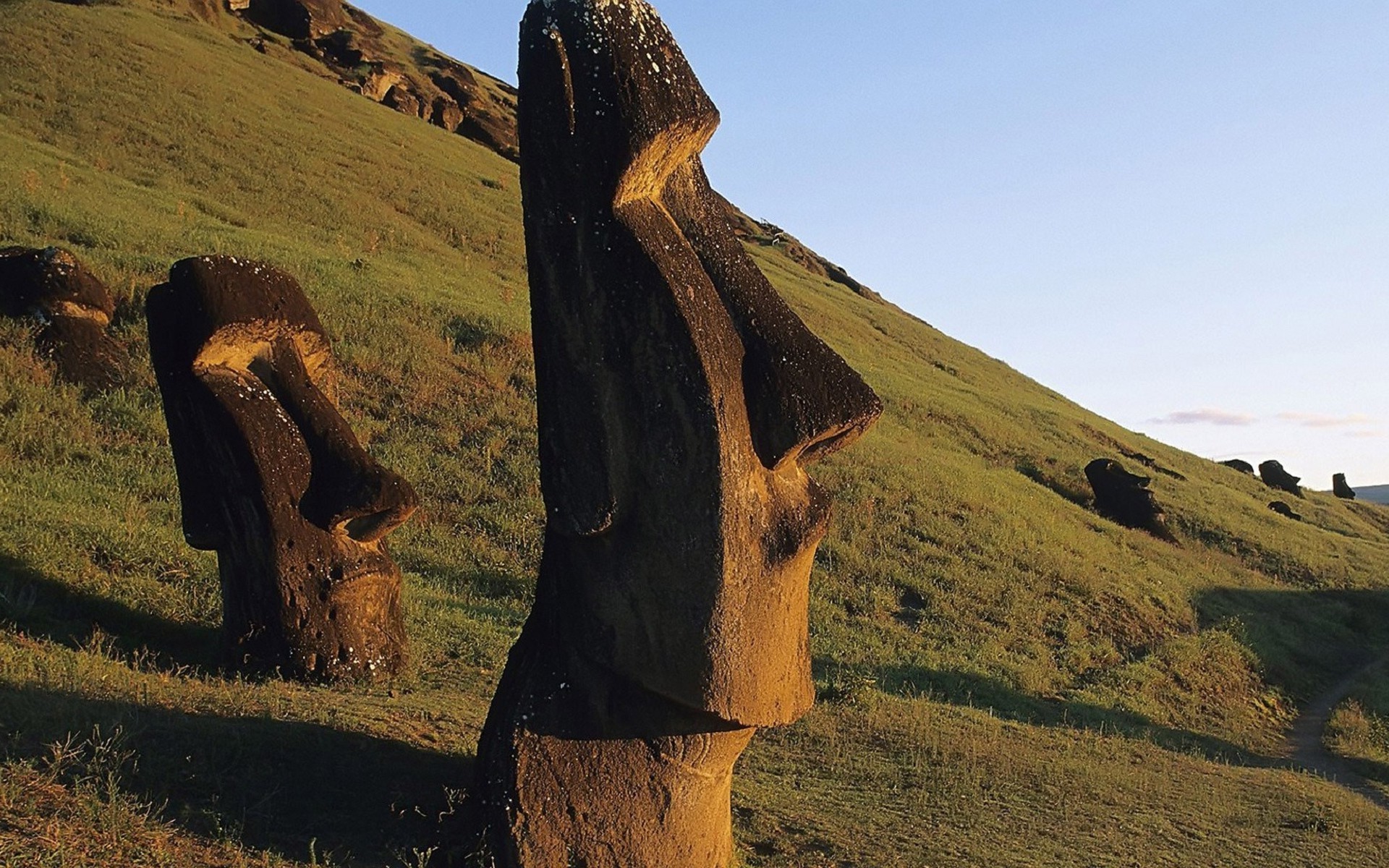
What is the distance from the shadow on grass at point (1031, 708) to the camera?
1295 cm

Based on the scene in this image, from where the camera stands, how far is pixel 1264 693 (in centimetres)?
1805

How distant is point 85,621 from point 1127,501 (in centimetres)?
2474

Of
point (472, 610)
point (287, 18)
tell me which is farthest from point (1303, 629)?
point (287, 18)

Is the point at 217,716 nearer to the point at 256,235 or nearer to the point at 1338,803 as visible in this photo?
the point at 1338,803

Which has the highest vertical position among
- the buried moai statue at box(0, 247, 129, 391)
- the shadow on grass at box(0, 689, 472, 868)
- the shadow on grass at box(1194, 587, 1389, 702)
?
the shadow on grass at box(1194, 587, 1389, 702)

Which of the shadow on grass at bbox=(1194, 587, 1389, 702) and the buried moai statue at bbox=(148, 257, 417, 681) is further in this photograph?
the shadow on grass at bbox=(1194, 587, 1389, 702)

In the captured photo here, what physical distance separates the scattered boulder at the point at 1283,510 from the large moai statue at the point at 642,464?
4067 centimetres

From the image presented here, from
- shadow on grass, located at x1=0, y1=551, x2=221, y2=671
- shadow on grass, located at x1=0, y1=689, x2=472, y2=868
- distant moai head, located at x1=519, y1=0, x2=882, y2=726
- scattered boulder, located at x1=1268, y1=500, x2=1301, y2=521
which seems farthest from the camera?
scattered boulder, located at x1=1268, y1=500, x2=1301, y2=521

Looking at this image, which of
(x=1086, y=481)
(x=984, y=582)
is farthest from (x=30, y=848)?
(x=1086, y=481)

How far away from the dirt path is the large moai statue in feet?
31.1

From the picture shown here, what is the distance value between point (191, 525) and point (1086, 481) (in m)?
26.1

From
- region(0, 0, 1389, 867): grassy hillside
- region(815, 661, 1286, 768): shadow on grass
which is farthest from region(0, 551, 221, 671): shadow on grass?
region(815, 661, 1286, 768): shadow on grass

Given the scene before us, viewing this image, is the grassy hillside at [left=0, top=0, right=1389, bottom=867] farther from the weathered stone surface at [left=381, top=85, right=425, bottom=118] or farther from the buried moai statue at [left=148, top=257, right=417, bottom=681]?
the weathered stone surface at [left=381, top=85, right=425, bottom=118]

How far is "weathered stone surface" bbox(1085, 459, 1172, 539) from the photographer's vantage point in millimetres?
28234
